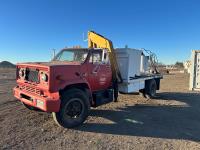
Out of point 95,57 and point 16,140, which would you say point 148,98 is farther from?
point 16,140

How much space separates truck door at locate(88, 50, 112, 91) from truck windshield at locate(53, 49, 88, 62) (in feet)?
1.02

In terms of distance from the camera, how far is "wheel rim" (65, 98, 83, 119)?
22.2ft

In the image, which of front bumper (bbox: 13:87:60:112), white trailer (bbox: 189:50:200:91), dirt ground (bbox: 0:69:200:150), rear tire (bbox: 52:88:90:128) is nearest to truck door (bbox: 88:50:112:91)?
rear tire (bbox: 52:88:90:128)

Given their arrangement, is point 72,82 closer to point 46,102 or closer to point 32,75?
point 46,102

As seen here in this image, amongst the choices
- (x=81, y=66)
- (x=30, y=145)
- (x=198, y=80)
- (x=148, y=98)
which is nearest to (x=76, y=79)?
(x=81, y=66)

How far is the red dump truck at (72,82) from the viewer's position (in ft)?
21.2

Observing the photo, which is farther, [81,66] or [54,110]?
[81,66]

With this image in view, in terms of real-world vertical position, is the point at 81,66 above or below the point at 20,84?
above

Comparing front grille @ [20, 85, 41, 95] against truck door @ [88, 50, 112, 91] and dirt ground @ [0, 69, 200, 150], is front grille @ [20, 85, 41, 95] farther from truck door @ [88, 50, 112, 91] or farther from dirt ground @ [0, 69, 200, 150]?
truck door @ [88, 50, 112, 91]

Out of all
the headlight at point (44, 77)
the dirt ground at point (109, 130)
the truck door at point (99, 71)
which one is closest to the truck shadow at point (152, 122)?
the dirt ground at point (109, 130)

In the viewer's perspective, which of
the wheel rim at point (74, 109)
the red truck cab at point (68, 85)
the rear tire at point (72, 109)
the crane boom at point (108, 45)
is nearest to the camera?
the red truck cab at point (68, 85)

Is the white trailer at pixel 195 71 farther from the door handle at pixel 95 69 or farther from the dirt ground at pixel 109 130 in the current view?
the door handle at pixel 95 69

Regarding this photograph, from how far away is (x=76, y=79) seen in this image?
6.94 m

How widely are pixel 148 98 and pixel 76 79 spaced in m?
6.30
